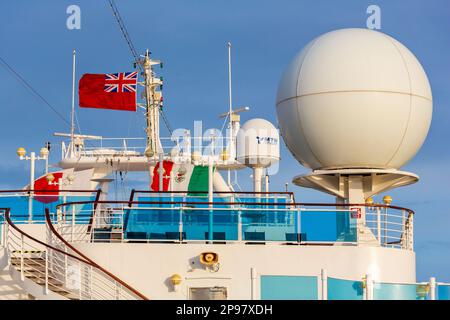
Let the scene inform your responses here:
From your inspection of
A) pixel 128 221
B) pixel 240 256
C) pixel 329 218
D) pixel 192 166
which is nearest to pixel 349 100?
pixel 329 218

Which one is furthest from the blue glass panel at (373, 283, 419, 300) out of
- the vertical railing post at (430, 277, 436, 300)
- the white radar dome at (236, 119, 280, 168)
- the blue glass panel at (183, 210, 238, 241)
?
the white radar dome at (236, 119, 280, 168)

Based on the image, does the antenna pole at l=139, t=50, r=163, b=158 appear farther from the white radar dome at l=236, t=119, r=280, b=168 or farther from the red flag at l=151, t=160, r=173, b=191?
the white radar dome at l=236, t=119, r=280, b=168

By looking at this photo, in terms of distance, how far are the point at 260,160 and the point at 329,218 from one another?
10.6m

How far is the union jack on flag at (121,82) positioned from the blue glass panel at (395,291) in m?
19.8

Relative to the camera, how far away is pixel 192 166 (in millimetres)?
35250

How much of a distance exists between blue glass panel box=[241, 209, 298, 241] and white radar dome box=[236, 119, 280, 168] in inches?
402

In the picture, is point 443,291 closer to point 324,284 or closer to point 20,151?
point 324,284

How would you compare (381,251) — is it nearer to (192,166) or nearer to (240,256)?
(240,256)

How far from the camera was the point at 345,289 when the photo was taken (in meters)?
19.4

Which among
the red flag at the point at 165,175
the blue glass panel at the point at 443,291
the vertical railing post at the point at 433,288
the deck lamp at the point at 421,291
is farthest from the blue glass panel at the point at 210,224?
the red flag at the point at 165,175

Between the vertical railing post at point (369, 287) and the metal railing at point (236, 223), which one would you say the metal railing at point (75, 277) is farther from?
the vertical railing post at point (369, 287)

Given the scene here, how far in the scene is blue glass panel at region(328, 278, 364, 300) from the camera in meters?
19.2

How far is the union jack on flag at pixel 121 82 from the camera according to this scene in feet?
119

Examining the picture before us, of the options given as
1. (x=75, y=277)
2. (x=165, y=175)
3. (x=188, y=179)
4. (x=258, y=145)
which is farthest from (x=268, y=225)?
(x=165, y=175)
